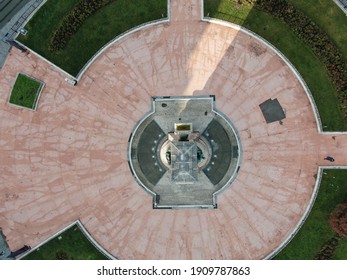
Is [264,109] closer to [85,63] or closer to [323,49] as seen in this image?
[323,49]

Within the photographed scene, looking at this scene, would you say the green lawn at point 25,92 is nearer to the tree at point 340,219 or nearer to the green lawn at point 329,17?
the green lawn at point 329,17

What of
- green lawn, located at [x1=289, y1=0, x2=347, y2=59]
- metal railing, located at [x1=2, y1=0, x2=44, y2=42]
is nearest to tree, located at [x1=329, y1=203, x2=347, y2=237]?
green lawn, located at [x1=289, y1=0, x2=347, y2=59]

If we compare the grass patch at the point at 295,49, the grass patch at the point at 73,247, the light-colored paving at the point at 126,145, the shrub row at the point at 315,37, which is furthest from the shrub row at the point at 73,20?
the grass patch at the point at 73,247

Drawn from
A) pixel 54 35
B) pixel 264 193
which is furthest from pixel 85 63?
pixel 264 193

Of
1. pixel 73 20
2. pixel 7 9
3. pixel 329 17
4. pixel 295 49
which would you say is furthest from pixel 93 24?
pixel 329 17

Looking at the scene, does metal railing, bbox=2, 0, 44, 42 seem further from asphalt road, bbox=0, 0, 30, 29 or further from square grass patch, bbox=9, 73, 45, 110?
square grass patch, bbox=9, 73, 45, 110

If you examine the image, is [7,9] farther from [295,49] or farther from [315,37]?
[315,37]
